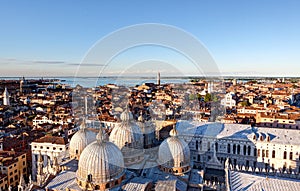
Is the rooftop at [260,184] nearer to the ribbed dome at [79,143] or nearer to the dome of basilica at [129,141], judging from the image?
the dome of basilica at [129,141]

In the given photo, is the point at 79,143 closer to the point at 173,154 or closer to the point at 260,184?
the point at 173,154

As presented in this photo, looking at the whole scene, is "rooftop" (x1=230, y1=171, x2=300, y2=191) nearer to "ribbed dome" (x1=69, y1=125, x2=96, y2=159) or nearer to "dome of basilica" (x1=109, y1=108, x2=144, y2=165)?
"dome of basilica" (x1=109, y1=108, x2=144, y2=165)

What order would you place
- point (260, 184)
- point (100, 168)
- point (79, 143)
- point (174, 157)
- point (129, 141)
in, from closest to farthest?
point (260, 184)
point (100, 168)
point (174, 157)
point (129, 141)
point (79, 143)

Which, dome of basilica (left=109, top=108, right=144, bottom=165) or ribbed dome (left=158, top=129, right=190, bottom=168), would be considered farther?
dome of basilica (left=109, top=108, right=144, bottom=165)

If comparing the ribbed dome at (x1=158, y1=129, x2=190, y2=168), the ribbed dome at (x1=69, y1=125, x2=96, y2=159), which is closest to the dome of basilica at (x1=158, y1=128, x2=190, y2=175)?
the ribbed dome at (x1=158, y1=129, x2=190, y2=168)

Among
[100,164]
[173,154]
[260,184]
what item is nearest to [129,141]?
[173,154]

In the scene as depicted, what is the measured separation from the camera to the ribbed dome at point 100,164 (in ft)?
34.9

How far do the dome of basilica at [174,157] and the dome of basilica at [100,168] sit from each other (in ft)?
9.10

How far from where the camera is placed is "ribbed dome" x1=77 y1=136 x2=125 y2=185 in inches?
419

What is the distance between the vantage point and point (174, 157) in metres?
12.8

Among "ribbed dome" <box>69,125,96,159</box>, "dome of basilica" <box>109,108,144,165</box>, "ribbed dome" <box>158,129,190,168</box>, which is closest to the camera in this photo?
"ribbed dome" <box>158,129,190,168</box>

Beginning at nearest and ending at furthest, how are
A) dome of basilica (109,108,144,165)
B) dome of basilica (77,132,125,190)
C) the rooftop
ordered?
the rooftop < dome of basilica (77,132,125,190) < dome of basilica (109,108,144,165)

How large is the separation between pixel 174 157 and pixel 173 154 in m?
0.17

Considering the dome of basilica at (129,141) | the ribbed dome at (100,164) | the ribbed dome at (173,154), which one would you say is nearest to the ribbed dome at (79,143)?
the dome of basilica at (129,141)
